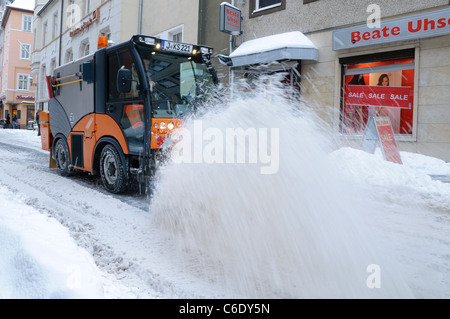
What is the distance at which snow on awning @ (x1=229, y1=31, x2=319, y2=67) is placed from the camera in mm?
10164

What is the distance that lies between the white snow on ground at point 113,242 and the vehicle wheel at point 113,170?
25 cm

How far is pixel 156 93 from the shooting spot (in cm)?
524

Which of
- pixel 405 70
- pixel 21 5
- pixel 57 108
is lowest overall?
pixel 57 108

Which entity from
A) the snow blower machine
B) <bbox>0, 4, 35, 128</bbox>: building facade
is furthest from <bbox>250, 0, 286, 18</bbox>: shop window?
<bbox>0, 4, 35, 128</bbox>: building facade

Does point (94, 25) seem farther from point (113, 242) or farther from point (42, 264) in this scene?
point (42, 264)

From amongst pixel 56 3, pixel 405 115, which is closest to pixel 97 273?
pixel 405 115

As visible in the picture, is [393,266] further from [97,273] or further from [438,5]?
[438,5]

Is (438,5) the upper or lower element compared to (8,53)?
lower

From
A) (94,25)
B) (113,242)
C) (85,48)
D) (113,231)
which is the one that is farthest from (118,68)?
(85,48)

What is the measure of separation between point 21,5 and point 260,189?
176ft

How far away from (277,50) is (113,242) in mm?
8243

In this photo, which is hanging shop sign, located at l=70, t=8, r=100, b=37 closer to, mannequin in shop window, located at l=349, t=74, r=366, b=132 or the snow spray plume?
mannequin in shop window, located at l=349, t=74, r=366, b=132

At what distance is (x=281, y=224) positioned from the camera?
8.84 feet

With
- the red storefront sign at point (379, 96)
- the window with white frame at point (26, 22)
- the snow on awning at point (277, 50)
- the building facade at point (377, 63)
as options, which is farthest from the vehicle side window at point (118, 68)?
the window with white frame at point (26, 22)
